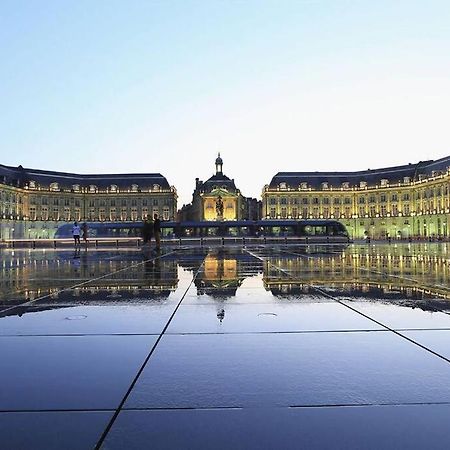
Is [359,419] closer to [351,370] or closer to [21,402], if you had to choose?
[351,370]

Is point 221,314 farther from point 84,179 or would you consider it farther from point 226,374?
point 84,179

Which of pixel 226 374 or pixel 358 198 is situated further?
pixel 358 198

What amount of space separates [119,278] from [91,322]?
5569mm

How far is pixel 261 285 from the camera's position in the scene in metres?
9.52

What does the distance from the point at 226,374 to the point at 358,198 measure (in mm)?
144019

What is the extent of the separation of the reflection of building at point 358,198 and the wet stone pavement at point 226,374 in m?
129

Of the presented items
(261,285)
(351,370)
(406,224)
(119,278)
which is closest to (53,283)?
(119,278)

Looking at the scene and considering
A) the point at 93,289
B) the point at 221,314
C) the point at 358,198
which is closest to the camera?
the point at 221,314

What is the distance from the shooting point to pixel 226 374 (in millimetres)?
3604

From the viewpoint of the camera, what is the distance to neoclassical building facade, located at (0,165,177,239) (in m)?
126

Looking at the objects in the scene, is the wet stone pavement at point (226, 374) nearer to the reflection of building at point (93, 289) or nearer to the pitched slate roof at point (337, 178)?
the reflection of building at point (93, 289)

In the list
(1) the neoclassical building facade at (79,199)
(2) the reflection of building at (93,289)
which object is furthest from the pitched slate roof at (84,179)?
(2) the reflection of building at (93,289)

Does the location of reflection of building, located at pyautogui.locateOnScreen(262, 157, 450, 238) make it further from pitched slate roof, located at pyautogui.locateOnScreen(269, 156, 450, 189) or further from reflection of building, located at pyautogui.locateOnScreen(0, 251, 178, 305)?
reflection of building, located at pyautogui.locateOnScreen(0, 251, 178, 305)

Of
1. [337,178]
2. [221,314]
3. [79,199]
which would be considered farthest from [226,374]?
[337,178]
